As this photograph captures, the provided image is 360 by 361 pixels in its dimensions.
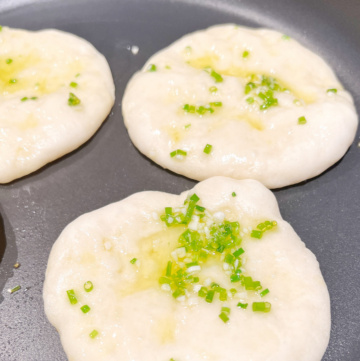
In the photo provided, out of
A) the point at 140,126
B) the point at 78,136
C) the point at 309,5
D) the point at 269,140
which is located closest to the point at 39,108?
the point at 78,136

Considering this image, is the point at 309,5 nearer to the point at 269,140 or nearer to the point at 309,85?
the point at 309,85

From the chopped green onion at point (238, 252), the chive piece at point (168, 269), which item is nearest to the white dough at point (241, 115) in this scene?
the chopped green onion at point (238, 252)

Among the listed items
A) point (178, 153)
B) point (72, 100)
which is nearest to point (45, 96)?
point (72, 100)

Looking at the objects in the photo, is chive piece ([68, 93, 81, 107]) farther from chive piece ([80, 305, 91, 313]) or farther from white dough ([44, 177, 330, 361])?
chive piece ([80, 305, 91, 313])

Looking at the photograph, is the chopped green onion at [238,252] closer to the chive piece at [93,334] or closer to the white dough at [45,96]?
the chive piece at [93,334]

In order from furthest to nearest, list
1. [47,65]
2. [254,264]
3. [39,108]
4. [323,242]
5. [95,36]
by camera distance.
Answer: [95,36]
[47,65]
[39,108]
[323,242]
[254,264]

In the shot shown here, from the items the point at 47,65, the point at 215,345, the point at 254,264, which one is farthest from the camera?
the point at 47,65

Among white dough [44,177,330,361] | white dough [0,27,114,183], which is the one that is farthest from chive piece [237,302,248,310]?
white dough [0,27,114,183]
